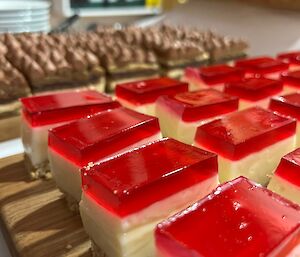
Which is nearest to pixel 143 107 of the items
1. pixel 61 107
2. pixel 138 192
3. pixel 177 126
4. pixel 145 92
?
pixel 145 92

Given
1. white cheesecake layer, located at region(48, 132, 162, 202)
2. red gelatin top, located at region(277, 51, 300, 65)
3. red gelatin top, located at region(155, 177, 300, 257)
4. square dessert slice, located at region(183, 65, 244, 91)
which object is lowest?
white cheesecake layer, located at region(48, 132, 162, 202)

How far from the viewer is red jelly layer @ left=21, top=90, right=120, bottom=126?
159 centimetres

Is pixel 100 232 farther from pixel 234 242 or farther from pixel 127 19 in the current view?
pixel 127 19

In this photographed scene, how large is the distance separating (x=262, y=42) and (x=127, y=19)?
1.47m

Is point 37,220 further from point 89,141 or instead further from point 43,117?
point 43,117

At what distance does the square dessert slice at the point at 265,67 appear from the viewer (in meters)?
2.34

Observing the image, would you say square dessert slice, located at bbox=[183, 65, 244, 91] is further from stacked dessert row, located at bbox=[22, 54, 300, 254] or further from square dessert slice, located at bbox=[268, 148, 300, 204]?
square dessert slice, located at bbox=[268, 148, 300, 204]

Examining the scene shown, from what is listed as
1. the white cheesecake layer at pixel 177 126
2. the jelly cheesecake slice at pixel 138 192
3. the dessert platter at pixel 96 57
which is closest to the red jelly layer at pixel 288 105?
the white cheesecake layer at pixel 177 126

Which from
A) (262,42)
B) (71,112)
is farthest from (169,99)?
(262,42)

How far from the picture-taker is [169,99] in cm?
176

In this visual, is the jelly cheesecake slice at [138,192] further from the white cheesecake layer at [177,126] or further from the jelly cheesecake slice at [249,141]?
the white cheesecake layer at [177,126]

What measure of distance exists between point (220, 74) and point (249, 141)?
0.89 metres

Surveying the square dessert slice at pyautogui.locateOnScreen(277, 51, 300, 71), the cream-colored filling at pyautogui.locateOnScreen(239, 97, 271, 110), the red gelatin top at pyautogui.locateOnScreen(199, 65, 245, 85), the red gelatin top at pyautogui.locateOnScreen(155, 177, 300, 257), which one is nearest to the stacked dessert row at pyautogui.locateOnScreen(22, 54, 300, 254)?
the red gelatin top at pyautogui.locateOnScreen(155, 177, 300, 257)

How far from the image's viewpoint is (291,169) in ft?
4.07
